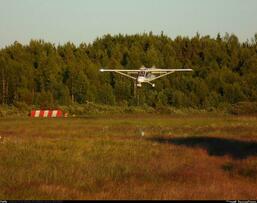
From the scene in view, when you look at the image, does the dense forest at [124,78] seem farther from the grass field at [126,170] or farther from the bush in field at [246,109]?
the grass field at [126,170]

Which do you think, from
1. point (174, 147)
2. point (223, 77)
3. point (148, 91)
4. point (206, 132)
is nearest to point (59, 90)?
point (148, 91)

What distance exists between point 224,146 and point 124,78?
67.2 meters

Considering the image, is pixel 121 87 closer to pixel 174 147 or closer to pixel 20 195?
pixel 174 147

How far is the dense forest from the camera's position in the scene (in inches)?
3455

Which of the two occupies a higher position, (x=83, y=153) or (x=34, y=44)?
(x=34, y=44)

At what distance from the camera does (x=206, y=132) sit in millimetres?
34000

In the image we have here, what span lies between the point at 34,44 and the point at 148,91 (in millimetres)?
21843

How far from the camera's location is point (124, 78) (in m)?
90.6

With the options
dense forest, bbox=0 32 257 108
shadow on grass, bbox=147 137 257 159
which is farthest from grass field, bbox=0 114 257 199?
dense forest, bbox=0 32 257 108

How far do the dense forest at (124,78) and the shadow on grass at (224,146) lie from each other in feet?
193

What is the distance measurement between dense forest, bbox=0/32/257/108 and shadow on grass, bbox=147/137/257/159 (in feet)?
193

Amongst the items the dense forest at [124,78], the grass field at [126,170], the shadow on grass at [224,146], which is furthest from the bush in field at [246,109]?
the grass field at [126,170]

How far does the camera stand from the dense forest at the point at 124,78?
288ft

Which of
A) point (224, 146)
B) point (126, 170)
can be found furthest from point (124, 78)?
point (126, 170)
